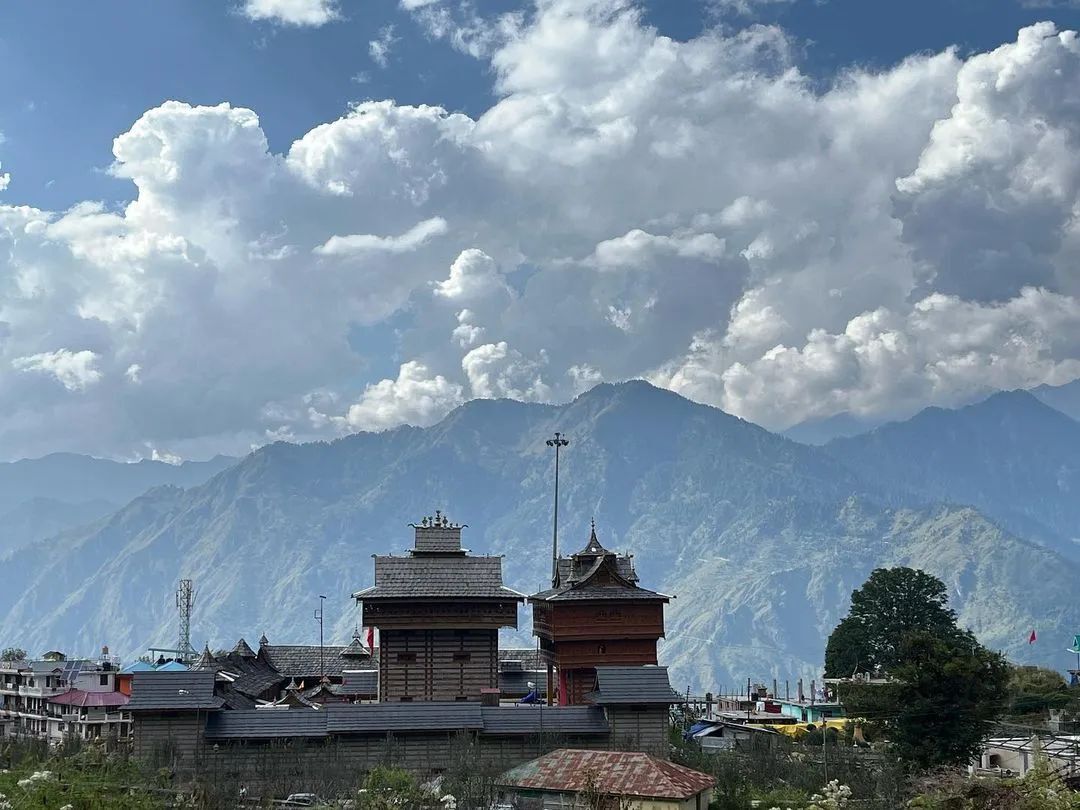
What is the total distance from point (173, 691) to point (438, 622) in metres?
10.8

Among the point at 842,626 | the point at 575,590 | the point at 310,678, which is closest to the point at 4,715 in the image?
the point at 310,678

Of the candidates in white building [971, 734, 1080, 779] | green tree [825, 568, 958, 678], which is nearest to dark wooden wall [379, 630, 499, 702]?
white building [971, 734, 1080, 779]

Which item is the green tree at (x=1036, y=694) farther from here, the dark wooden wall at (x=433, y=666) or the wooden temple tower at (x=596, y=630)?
the dark wooden wall at (x=433, y=666)

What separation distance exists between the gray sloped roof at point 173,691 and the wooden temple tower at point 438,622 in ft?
26.5

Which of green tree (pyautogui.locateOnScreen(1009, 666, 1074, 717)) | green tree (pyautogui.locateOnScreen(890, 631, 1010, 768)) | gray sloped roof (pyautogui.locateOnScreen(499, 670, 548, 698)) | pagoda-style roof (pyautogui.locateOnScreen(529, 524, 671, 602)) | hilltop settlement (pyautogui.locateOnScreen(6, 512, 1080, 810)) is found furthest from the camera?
gray sloped roof (pyautogui.locateOnScreen(499, 670, 548, 698))

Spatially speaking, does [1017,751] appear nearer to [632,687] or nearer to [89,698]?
[632,687]

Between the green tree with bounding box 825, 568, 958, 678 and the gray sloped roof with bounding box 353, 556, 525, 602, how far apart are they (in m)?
23.3

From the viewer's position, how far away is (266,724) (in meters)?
38.4

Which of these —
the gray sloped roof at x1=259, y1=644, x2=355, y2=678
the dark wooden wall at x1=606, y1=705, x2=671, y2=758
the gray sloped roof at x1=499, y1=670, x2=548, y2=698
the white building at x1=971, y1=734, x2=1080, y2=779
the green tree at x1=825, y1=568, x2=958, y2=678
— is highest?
the green tree at x1=825, y1=568, x2=958, y2=678

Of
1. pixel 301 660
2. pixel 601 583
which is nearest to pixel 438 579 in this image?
pixel 601 583

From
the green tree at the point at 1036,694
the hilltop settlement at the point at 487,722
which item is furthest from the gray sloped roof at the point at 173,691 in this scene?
the green tree at the point at 1036,694

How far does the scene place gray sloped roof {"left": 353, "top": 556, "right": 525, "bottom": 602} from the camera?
45406mm

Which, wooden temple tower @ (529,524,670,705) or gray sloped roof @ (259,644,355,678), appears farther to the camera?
gray sloped roof @ (259,644,355,678)

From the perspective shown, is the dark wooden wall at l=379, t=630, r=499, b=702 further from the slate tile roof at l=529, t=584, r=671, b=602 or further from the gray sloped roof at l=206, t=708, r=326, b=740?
the gray sloped roof at l=206, t=708, r=326, b=740
